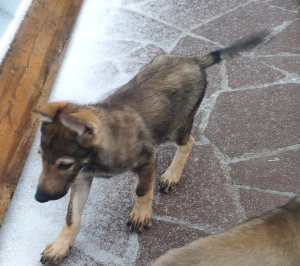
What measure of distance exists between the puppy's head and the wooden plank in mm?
1031

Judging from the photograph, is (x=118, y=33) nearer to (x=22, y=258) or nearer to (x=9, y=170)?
(x=9, y=170)

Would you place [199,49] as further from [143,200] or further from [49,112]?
[49,112]

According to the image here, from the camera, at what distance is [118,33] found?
18.5ft

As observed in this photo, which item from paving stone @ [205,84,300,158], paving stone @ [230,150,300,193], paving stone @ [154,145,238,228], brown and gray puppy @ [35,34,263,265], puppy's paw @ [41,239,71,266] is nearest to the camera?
brown and gray puppy @ [35,34,263,265]

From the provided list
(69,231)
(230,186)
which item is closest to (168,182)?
(230,186)

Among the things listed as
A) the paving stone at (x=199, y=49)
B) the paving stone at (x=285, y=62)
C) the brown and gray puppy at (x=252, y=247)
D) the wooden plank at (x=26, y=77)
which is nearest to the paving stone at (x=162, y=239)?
the brown and gray puppy at (x=252, y=247)

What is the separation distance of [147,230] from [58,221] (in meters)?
0.71

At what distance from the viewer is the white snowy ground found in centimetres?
350

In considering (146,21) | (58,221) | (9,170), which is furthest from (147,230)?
(146,21)

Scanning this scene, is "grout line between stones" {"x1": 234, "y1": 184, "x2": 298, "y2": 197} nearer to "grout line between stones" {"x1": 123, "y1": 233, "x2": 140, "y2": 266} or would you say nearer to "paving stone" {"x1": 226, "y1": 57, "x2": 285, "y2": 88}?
"grout line between stones" {"x1": 123, "y1": 233, "x2": 140, "y2": 266}

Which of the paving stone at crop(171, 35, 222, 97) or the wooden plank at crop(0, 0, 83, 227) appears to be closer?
the wooden plank at crop(0, 0, 83, 227)

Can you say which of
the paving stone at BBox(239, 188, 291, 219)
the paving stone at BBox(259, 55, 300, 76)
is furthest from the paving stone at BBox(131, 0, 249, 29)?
the paving stone at BBox(239, 188, 291, 219)

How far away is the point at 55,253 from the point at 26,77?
1.76m

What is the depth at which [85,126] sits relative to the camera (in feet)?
8.87
